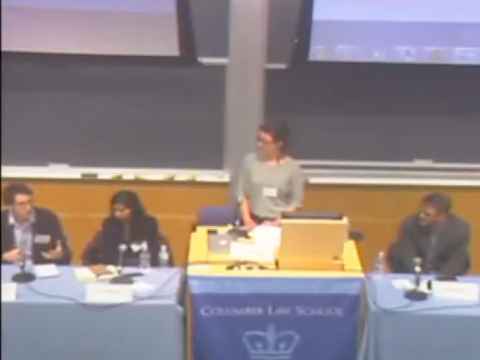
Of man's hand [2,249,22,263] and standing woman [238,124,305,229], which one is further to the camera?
standing woman [238,124,305,229]

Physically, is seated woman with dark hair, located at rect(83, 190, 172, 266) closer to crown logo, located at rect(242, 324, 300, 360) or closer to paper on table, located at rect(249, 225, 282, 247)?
paper on table, located at rect(249, 225, 282, 247)

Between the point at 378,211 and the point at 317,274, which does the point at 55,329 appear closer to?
the point at 317,274

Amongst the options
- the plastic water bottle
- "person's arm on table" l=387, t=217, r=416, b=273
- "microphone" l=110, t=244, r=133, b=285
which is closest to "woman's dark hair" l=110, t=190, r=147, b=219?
the plastic water bottle

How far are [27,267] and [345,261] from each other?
1.37 m

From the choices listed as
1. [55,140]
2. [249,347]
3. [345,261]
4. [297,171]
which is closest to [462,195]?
[297,171]

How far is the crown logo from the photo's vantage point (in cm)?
328

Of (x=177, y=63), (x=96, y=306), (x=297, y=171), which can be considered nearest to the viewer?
(x=96, y=306)

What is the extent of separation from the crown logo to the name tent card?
20.4 inches

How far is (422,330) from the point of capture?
324cm

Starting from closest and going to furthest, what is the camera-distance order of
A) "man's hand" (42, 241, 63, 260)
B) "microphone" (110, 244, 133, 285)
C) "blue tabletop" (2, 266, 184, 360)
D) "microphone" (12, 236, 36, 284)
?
1. "microphone" (12, 236, 36, 284)
2. "blue tabletop" (2, 266, 184, 360)
3. "microphone" (110, 244, 133, 285)
4. "man's hand" (42, 241, 63, 260)

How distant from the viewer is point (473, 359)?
129 inches

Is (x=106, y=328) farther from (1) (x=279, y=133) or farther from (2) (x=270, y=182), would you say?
(1) (x=279, y=133)

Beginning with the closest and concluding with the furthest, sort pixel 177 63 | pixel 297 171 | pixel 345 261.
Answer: pixel 345 261 → pixel 297 171 → pixel 177 63

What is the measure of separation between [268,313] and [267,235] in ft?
1.80
